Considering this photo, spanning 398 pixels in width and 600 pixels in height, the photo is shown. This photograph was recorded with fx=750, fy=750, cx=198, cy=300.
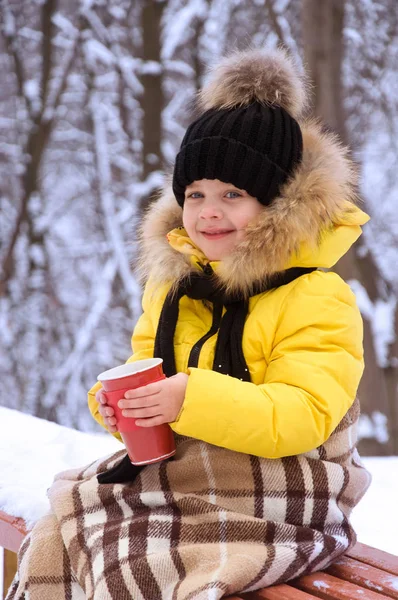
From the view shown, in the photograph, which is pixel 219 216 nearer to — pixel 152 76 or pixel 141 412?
pixel 141 412

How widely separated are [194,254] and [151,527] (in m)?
0.73

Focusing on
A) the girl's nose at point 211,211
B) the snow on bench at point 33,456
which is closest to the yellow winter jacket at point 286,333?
the girl's nose at point 211,211

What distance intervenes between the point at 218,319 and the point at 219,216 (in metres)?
0.27

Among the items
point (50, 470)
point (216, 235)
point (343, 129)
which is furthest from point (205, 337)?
point (343, 129)

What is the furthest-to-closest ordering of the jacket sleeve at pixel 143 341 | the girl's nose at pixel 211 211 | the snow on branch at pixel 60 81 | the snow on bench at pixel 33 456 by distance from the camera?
1. the snow on branch at pixel 60 81
2. the snow on bench at pixel 33 456
3. the jacket sleeve at pixel 143 341
4. the girl's nose at pixel 211 211

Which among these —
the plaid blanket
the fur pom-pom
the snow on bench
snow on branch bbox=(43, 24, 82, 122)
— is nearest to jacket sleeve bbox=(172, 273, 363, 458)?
the plaid blanket

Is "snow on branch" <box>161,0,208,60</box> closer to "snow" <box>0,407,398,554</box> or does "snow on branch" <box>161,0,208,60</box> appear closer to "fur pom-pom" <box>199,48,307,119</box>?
"snow" <box>0,407,398,554</box>

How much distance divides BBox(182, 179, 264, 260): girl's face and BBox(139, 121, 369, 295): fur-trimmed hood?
0.04 metres

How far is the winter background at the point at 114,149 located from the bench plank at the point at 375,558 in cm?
358

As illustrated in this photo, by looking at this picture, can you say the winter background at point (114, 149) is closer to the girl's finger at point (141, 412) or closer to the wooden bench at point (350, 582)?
the wooden bench at point (350, 582)

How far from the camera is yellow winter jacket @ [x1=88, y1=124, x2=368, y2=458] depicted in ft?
5.56

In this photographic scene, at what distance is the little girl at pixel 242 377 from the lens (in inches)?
66.3

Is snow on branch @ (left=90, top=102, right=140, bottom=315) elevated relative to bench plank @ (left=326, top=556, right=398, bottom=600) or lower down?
elevated

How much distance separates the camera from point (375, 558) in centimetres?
197
